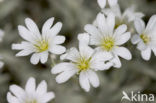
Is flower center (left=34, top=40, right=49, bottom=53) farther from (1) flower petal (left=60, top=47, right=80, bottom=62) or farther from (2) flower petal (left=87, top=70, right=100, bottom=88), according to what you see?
(2) flower petal (left=87, top=70, right=100, bottom=88)

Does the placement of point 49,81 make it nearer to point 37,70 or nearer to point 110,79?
point 37,70

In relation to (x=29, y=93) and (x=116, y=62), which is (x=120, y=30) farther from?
(x=29, y=93)

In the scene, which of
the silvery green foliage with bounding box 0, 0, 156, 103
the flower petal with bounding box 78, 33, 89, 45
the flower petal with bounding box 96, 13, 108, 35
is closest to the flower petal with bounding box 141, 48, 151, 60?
the flower petal with bounding box 96, 13, 108, 35

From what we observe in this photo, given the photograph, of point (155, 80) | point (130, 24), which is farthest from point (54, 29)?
point (155, 80)

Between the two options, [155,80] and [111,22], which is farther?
[155,80]

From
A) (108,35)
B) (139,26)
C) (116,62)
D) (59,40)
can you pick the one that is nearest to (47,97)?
(59,40)
